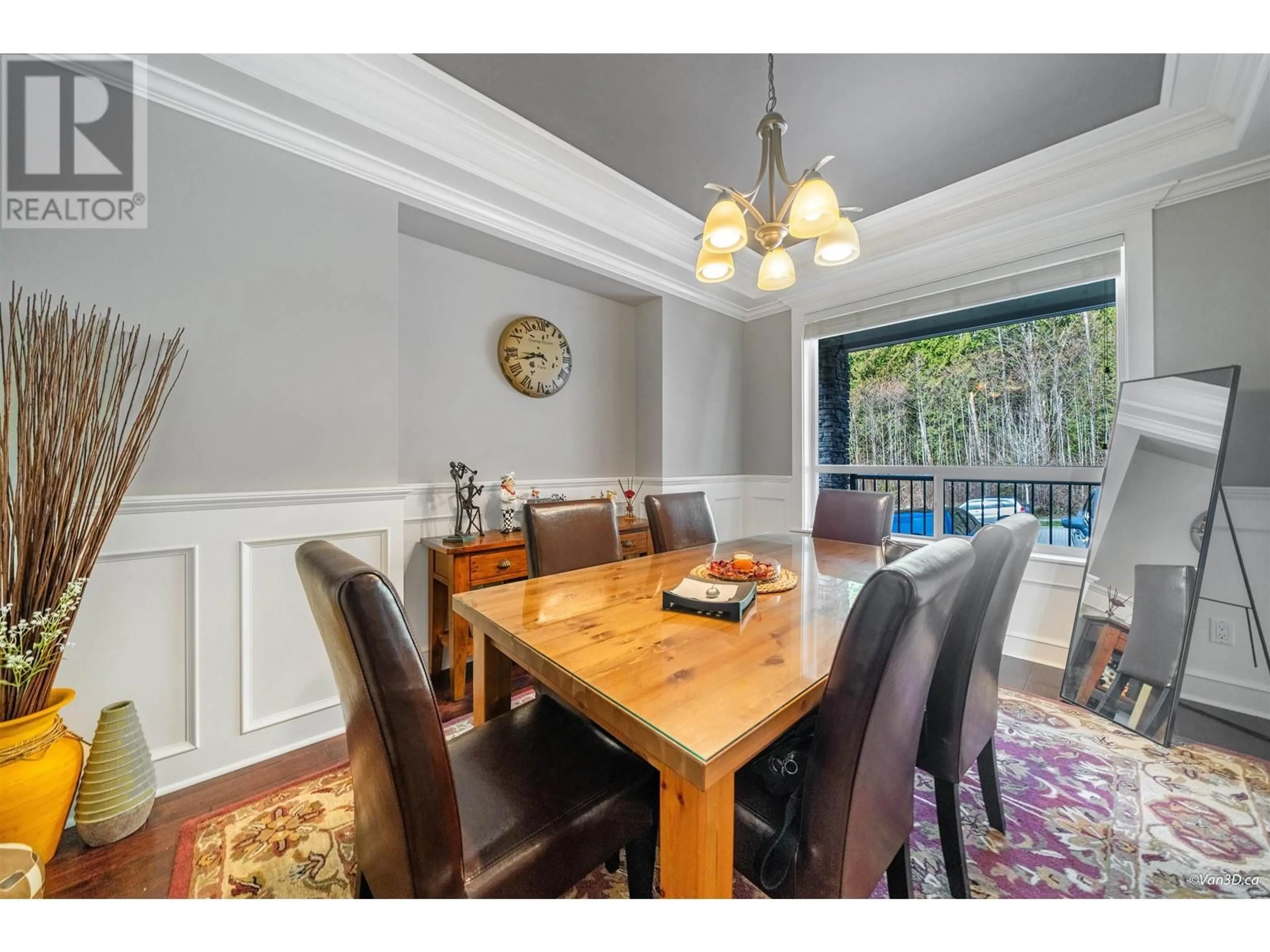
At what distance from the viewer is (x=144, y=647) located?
4.95 feet

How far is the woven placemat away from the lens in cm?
142

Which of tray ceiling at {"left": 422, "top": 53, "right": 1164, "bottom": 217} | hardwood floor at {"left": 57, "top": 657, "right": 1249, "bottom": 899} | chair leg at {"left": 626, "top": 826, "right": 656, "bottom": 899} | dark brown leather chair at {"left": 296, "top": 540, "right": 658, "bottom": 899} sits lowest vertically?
hardwood floor at {"left": 57, "top": 657, "right": 1249, "bottom": 899}

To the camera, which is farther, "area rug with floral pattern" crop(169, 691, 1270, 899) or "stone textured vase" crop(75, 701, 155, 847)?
"stone textured vase" crop(75, 701, 155, 847)

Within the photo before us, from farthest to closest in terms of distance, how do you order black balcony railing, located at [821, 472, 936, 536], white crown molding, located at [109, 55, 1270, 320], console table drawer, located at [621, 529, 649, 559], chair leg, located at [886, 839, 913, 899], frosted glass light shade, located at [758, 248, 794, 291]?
black balcony railing, located at [821, 472, 936, 536]
console table drawer, located at [621, 529, 649, 559]
frosted glass light shade, located at [758, 248, 794, 291]
white crown molding, located at [109, 55, 1270, 320]
chair leg, located at [886, 839, 913, 899]

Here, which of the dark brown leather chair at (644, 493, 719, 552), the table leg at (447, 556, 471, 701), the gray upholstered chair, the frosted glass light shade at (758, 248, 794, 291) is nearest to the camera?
the frosted glass light shade at (758, 248, 794, 291)

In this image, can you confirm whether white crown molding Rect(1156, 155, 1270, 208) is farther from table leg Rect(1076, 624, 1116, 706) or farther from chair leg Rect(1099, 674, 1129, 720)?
chair leg Rect(1099, 674, 1129, 720)

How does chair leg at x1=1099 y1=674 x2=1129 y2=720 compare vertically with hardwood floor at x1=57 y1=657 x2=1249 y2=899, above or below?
above

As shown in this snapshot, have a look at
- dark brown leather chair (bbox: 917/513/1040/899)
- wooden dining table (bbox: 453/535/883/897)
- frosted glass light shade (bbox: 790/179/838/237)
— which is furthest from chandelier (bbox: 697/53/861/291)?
wooden dining table (bbox: 453/535/883/897)

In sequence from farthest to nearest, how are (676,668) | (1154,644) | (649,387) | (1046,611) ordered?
1. (649,387)
2. (1046,611)
3. (1154,644)
4. (676,668)

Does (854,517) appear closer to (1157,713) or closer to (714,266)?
(1157,713)

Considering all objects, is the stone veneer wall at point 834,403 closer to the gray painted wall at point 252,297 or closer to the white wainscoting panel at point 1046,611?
the white wainscoting panel at point 1046,611

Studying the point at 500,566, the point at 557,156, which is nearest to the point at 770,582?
the point at 500,566

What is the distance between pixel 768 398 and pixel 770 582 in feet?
8.51

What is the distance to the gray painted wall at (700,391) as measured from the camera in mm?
3330
